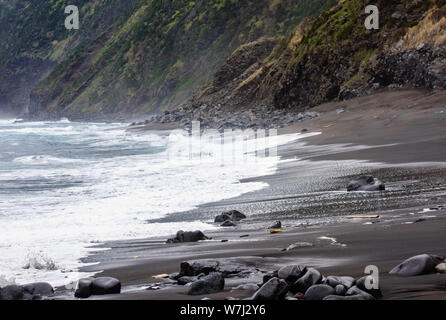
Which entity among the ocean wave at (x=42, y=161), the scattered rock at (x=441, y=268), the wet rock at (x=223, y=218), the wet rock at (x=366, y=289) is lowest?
the wet rock at (x=366, y=289)

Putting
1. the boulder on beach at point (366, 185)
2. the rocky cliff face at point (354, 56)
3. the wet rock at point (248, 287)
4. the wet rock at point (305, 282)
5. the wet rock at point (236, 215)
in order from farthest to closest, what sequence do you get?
the rocky cliff face at point (354, 56) < the boulder on beach at point (366, 185) < the wet rock at point (236, 215) < the wet rock at point (248, 287) < the wet rock at point (305, 282)

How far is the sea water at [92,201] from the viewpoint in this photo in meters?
7.27

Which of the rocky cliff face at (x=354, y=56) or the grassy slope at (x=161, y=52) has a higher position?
the grassy slope at (x=161, y=52)

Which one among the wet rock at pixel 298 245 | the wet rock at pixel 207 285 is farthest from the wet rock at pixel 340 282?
the wet rock at pixel 298 245

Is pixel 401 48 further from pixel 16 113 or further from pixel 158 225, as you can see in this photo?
pixel 16 113

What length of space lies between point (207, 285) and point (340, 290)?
1104 millimetres

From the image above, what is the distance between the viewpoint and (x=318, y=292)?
12.2ft

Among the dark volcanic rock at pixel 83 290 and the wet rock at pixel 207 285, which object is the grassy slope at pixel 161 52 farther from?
the wet rock at pixel 207 285

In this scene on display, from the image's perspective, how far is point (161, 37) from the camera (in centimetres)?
8931

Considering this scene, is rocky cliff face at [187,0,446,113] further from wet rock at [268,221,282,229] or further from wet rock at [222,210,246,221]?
wet rock at [268,221,282,229]

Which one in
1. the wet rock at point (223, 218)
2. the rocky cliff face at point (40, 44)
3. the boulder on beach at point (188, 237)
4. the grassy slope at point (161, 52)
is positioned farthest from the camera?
the rocky cliff face at point (40, 44)

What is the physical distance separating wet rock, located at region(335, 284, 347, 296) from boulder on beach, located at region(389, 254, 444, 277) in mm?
693

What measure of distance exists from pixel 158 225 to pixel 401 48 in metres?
22.2

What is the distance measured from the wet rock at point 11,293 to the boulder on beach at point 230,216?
15.5 feet
